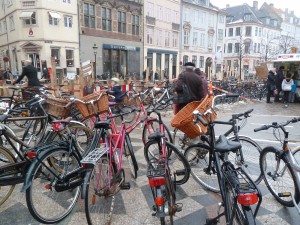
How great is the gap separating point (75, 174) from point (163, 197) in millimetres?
1194

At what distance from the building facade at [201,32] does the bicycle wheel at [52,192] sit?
31.1m

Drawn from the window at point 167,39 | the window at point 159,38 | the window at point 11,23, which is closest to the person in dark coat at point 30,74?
the window at point 11,23

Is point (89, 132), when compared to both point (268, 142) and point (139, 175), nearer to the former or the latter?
point (139, 175)

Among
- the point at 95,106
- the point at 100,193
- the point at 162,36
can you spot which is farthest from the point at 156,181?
the point at 162,36

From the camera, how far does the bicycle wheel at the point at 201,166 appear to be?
3543 millimetres

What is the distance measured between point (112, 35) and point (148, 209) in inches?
965

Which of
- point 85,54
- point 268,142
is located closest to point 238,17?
point 85,54

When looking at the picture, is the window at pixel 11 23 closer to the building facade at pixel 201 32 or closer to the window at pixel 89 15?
the window at pixel 89 15

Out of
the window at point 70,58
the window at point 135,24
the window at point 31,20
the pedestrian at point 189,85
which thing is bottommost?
the pedestrian at point 189,85

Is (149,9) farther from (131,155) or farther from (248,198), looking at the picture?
(248,198)

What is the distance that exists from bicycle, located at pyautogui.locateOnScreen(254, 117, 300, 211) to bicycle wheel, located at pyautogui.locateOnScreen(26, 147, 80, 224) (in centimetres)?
233

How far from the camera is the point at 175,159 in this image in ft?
11.7

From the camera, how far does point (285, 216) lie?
117 inches

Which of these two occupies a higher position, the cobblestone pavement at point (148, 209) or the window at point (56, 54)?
the window at point (56, 54)
